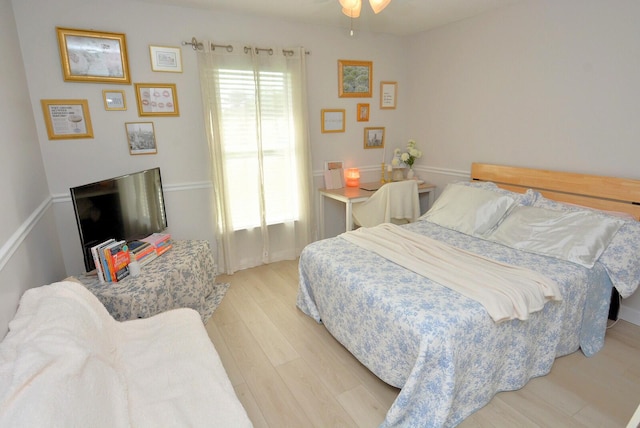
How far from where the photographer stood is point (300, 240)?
3820 mm

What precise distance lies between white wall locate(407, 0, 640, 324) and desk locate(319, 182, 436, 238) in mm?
→ 214

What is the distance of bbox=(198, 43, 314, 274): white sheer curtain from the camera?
3123 mm

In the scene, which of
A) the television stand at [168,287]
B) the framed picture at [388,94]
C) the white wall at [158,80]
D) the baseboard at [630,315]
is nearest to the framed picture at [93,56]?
the white wall at [158,80]

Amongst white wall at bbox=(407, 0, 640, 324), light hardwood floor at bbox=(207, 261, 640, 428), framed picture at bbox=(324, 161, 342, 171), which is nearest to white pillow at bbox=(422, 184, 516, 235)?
white wall at bbox=(407, 0, 640, 324)

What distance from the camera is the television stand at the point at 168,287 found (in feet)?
7.09

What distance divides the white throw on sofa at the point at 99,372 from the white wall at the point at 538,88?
2932 mm

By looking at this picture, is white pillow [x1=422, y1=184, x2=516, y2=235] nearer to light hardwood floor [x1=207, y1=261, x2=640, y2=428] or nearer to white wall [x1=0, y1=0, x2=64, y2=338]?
light hardwood floor [x1=207, y1=261, x2=640, y2=428]

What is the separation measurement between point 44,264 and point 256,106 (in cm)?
206

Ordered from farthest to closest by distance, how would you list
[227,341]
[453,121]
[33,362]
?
[453,121], [227,341], [33,362]

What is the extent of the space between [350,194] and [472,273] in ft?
5.58

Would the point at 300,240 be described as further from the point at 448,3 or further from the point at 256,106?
the point at 448,3

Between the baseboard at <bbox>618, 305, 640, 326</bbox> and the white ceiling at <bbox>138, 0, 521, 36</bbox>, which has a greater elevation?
the white ceiling at <bbox>138, 0, 521, 36</bbox>

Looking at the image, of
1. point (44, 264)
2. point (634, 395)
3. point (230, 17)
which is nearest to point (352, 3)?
point (230, 17)

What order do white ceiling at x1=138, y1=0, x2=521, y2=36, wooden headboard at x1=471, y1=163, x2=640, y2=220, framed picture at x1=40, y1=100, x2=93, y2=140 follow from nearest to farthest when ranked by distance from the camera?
wooden headboard at x1=471, y1=163, x2=640, y2=220
framed picture at x1=40, y1=100, x2=93, y2=140
white ceiling at x1=138, y1=0, x2=521, y2=36
